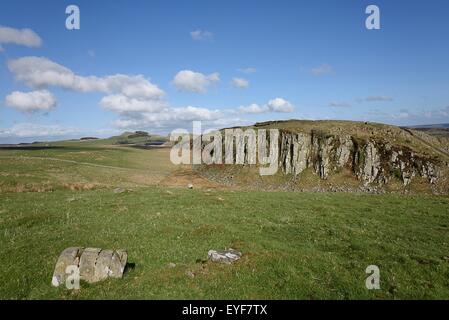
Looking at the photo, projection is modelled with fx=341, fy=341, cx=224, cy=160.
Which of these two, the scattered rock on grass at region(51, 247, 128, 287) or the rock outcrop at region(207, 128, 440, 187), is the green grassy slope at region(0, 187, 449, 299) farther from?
the rock outcrop at region(207, 128, 440, 187)

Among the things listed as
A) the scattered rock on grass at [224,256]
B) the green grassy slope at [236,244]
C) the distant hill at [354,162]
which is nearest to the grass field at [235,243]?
the green grassy slope at [236,244]

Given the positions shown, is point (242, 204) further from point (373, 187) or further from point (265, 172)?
point (265, 172)

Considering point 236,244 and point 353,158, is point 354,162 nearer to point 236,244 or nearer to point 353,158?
point 353,158

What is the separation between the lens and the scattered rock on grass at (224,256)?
19.6m

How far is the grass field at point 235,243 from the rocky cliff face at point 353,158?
29.8 meters

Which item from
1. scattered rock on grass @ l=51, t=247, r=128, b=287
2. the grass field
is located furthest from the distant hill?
scattered rock on grass @ l=51, t=247, r=128, b=287

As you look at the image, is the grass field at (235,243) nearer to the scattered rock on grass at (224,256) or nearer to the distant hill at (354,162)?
the scattered rock on grass at (224,256)

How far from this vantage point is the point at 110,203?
36.4 m

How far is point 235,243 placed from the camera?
22.8 metres

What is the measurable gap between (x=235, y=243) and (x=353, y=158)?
60.8 metres
